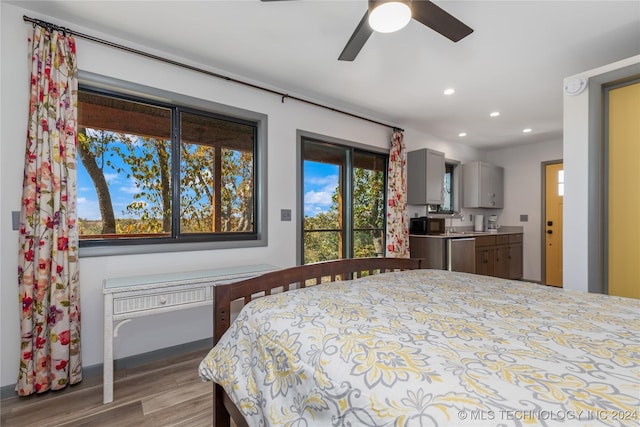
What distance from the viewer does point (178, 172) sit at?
2521 mm

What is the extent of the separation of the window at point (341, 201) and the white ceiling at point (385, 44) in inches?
27.5

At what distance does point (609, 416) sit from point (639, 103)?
110 inches

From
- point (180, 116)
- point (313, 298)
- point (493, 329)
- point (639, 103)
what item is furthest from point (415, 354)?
point (639, 103)

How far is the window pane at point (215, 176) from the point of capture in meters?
2.61

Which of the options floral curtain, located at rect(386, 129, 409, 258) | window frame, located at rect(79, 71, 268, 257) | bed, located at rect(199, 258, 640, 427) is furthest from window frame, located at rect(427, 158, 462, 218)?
bed, located at rect(199, 258, 640, 427)

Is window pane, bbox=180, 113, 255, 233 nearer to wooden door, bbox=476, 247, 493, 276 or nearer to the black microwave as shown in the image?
the black microwave

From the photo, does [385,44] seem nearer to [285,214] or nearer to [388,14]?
[388,14]

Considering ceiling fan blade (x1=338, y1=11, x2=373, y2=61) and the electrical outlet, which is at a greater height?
ceiling fan blade (x1=338, y1=11, x2=373, y2=61)

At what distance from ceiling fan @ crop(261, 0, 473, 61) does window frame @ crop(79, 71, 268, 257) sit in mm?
1321

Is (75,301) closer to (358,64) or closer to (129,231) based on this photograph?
(129,231)

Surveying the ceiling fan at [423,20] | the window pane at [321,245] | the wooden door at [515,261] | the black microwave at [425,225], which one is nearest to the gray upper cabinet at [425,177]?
the black microwave at [425,225]

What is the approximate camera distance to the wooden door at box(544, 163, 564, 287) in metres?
4.93

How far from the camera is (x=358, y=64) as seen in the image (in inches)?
101

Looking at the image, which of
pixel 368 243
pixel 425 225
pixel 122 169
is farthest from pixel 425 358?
pixel 425 225
